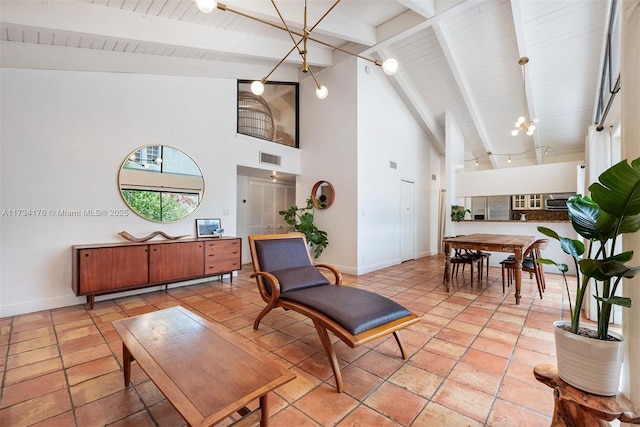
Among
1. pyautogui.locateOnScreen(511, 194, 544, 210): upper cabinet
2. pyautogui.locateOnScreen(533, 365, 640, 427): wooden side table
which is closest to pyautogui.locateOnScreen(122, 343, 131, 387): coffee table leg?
pyautogui.locateOnScreen(533, 365, 640, 427): wooden side table

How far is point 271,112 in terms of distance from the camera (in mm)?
5906

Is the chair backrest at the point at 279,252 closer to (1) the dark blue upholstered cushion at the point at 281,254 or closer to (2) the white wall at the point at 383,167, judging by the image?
(1) the dark blue upholstered cushion at the point at 281,254

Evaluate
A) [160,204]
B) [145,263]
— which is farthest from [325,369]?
[160,204]

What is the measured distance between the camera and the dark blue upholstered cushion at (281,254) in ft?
9.45

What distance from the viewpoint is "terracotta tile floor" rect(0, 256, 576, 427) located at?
1.58 metres

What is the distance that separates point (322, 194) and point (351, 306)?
3.94 m

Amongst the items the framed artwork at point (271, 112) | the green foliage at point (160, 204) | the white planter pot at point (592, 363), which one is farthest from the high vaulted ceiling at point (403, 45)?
the white planter pot at point (592, 363)

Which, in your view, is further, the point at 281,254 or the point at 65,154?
the point at 65,154

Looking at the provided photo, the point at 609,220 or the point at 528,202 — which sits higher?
the point at 528,202

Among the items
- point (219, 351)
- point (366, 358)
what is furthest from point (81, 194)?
point (366, 358)

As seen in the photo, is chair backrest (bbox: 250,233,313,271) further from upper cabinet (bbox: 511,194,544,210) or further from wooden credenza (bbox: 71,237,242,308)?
upper cabinet (bbox: 511,194,544,210)

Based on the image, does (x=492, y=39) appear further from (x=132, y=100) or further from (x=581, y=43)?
(x=132, y=100)

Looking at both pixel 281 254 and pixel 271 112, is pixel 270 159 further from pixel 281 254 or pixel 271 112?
pixel 281 254

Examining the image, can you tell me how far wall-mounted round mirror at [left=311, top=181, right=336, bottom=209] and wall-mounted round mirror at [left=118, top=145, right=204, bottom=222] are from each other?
2.29m
